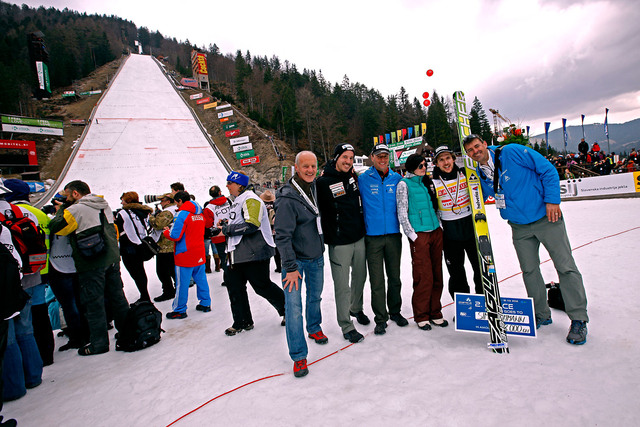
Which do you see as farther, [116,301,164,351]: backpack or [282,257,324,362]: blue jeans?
[116,301,164,351]: backpack

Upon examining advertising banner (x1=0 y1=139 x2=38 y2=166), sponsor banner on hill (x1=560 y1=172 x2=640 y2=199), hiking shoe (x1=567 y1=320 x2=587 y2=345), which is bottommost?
hiking shoe (x1=567 y1=320 x2=587 y2=345)

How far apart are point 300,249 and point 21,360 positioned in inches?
110

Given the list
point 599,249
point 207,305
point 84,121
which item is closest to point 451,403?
point 207,305

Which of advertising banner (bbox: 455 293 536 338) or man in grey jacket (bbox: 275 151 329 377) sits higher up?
man in grey jacket (bbox: 275 151 329 377)

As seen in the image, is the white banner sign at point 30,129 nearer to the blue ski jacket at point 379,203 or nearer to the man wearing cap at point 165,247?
the man wearing cap at point 165,247

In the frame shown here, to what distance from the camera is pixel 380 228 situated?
339cm

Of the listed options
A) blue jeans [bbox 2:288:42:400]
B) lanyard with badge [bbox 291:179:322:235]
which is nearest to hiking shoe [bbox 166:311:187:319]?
blue jeans [bbox 2:288:42:400]

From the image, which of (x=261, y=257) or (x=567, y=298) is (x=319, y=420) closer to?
(x=261, y=257)

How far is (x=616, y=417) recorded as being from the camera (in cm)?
188

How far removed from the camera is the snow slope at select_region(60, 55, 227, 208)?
22000mm

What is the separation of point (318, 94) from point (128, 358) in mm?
72560

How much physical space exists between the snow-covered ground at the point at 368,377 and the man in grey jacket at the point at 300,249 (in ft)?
0.89

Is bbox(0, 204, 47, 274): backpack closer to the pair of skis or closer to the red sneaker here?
the red sneaker

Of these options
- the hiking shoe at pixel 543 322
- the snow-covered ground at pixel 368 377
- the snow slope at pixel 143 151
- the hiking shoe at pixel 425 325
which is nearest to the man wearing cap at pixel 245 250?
the snow-covered ground at pixel 368 377
